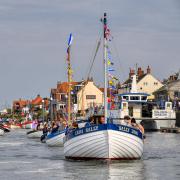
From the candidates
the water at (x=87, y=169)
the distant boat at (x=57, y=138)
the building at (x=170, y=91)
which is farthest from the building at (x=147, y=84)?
the water at (x=87, y=169)

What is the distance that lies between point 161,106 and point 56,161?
80601 mm

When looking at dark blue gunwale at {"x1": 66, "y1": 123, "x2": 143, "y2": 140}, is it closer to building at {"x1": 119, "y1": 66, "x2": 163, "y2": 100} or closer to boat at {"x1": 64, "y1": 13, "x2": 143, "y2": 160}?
boat at {"x1": 64, "y1": 13, "x2": 143, "y2": 160}

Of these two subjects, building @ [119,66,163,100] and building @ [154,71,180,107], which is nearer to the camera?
building @ [154,71,180,107]

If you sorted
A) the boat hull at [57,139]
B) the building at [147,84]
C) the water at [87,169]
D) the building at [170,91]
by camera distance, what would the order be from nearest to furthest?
the water at [87,169], the boat hull at [57,139], the building at [170,91], the building at [147,84]

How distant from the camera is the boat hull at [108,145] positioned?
111 feet

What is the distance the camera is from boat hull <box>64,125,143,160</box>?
33781 millimetres

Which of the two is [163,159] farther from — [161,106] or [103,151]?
[161,106]

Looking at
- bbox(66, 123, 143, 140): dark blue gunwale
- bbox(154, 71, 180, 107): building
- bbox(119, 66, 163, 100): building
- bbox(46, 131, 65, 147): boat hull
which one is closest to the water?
bbox(66, 123, 143, 140): dark blue gunwale

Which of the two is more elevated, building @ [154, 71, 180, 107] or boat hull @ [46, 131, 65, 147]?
building @ [154, 71, 180, 107]

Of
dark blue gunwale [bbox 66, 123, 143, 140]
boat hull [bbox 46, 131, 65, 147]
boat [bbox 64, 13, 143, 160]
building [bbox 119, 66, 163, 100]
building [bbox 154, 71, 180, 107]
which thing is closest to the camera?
dark blue gunwale [bbox 66, 123, 143, 140]

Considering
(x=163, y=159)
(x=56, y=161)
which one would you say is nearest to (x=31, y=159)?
(x=56, y=161)

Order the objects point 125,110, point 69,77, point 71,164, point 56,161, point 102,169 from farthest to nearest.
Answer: point 125,110 < point 69,77 < point 56,161 < point 71,164 < point 102,169

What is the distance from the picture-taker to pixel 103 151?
34375 millimetres

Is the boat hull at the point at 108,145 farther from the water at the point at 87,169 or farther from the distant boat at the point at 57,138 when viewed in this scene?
the distant boat at the point at 57,138
